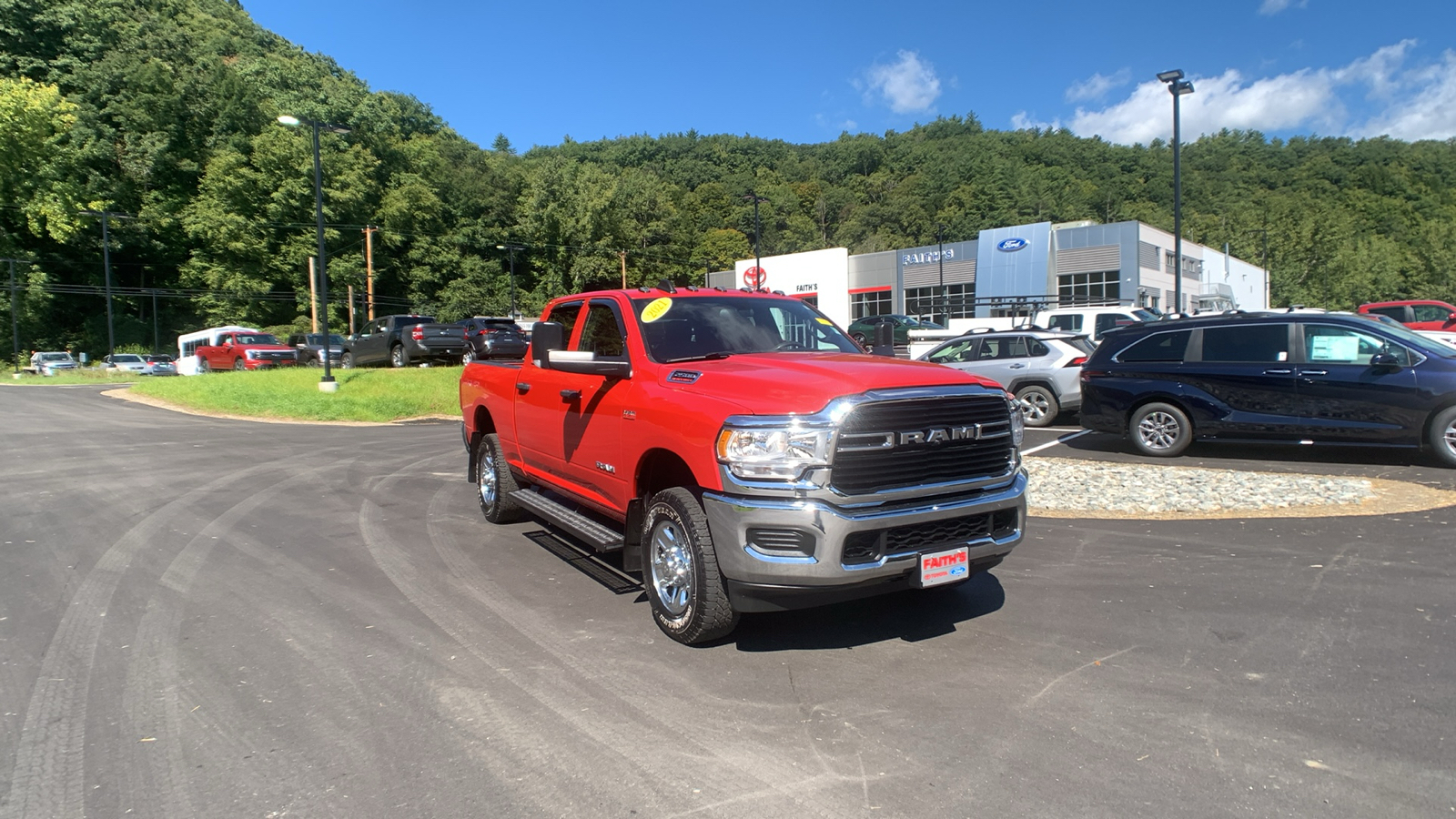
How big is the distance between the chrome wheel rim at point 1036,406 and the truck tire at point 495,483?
10397 millimetres

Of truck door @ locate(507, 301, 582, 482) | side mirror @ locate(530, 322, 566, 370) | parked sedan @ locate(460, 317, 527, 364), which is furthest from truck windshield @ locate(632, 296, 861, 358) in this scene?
parked sedan @ locate(460, 317, 527, 364)

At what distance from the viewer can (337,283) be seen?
60.4 meters

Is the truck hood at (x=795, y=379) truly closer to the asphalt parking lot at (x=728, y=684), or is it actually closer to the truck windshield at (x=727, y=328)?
the truck windshield at (x=727, y=328)

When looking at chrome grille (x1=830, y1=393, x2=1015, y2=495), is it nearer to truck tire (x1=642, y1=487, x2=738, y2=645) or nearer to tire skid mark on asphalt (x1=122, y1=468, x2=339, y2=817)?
truck tire (x1=642, y1=487, x2=738, y2=645)

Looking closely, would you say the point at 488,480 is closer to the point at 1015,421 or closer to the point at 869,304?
the point at 1015,421

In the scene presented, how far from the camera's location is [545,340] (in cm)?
577

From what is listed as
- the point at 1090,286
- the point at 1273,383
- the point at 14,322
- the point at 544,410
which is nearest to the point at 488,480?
the point at 544,410

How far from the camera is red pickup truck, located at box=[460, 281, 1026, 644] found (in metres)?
4.20

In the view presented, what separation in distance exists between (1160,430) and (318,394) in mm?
18879

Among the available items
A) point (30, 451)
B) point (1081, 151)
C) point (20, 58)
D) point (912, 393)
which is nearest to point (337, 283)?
point (20, 58)

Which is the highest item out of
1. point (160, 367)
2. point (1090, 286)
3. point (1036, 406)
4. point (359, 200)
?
point (359, 200)

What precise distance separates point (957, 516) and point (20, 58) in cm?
8333

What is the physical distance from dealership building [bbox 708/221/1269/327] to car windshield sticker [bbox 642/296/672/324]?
39.6 metres

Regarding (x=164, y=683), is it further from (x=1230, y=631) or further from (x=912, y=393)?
(x=1230, y=631)
